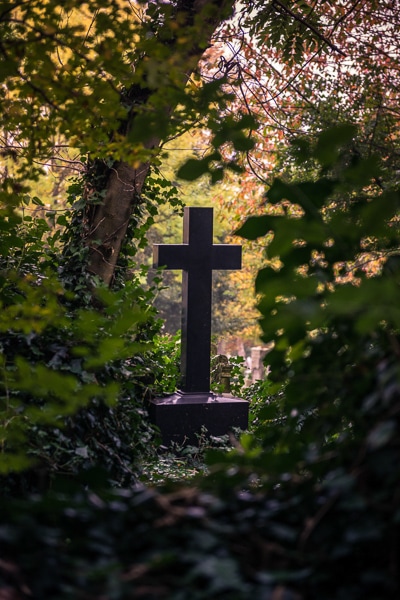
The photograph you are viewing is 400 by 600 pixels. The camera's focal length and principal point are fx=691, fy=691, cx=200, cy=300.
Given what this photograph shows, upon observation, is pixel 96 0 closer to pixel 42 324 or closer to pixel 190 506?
pixel 42 324

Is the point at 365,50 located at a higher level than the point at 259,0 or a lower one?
higher

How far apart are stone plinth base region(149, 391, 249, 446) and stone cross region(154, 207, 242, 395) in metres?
0.22

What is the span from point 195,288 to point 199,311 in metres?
0.23

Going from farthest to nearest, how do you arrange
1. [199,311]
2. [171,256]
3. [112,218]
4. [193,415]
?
[199,311], [171,256], [193,415], [112,218]

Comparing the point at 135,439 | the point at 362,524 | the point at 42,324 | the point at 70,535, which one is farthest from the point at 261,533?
the point at 135,439

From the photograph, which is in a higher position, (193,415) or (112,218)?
(112,218)

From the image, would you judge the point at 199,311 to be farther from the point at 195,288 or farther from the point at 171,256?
the point at 171,256

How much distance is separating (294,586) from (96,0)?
208 cm

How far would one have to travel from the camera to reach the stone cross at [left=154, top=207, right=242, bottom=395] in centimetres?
663

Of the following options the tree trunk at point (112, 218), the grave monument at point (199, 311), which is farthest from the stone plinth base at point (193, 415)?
the tree trunk at point (112, 218)

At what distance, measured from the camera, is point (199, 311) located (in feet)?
22.1

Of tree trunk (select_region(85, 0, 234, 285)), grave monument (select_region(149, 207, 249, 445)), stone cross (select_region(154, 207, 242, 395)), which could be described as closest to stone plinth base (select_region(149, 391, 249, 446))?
grave monument (select_region(149, 207, 249, 445))

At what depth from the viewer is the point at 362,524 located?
3.59 feet

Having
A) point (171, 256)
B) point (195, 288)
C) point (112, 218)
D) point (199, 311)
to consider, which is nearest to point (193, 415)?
point (199, 311)
